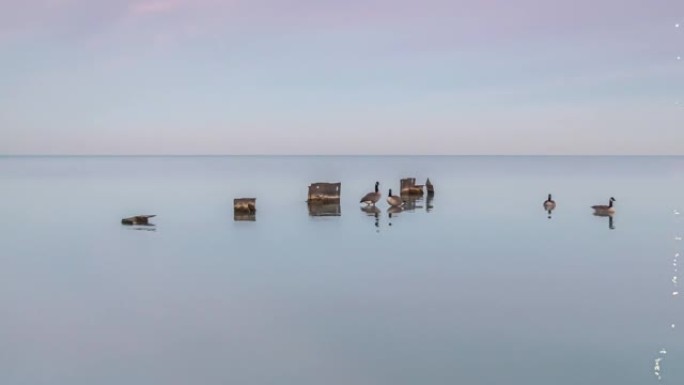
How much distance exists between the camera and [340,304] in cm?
1908

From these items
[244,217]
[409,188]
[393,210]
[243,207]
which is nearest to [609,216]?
[393,210]

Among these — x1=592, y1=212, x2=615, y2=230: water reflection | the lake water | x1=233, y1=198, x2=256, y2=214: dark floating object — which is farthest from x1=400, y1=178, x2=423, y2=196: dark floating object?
the lake water

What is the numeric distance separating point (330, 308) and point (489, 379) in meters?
6.77

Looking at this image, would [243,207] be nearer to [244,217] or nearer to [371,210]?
[244,217]

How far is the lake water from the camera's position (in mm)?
13484

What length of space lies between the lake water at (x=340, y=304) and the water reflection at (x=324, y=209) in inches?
261

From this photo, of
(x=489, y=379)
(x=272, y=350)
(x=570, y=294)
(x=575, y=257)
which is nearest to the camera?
(x=489, y=379)

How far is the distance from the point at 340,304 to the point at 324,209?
3109 cm

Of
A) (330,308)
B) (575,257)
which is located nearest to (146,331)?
(330,308)

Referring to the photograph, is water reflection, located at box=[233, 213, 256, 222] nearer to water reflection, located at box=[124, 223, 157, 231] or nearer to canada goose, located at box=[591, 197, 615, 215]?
water reflection, located at box=[124, 223, 157, 231]

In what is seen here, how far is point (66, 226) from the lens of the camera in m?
39.6

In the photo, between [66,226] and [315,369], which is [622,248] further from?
[66,226]

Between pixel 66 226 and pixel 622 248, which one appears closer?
pixel 622 248

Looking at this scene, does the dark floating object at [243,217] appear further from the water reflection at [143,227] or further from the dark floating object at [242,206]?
the water reflection at [143,227]
